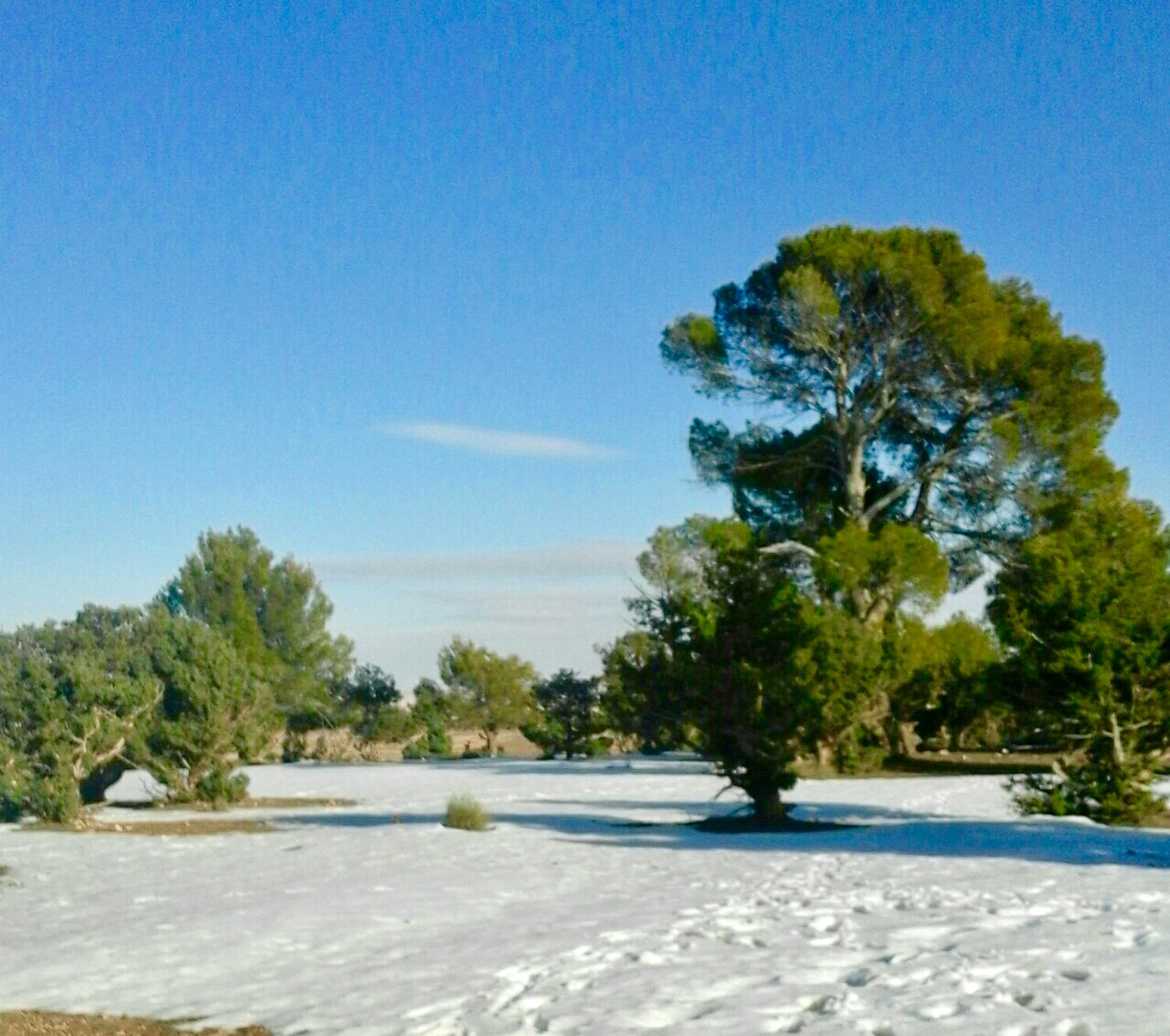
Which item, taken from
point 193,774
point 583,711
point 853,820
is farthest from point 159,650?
point 583,711

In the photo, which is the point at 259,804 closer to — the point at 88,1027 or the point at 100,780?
the point at 100,780

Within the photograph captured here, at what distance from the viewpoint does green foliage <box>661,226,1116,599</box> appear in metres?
34.4

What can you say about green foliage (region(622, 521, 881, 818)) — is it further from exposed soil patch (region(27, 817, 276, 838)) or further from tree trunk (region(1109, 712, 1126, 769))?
exposed soil patch (region(27, 817, 276, 838))

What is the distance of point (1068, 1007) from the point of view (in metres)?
7.16

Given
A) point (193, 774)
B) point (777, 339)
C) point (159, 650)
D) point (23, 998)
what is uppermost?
point (777, 339)

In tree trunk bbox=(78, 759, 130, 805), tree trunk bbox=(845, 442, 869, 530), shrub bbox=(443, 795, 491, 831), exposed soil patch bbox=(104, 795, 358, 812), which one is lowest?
shrub bbox=(443, 795, 491, 831)

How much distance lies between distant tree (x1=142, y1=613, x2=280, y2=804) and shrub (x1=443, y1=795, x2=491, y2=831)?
700cm

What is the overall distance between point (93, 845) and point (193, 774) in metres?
6.87

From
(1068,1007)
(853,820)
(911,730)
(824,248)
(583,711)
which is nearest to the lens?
(1068,1007)

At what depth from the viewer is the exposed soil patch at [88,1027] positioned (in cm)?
809

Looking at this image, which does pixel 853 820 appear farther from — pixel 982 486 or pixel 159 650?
pixel 982 486

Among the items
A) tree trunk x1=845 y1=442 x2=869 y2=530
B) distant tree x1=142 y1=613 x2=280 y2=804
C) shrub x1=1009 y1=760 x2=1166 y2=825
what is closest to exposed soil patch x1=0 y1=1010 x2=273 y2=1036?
shrub x1=1009 y1=760 x2=1166 y2=825

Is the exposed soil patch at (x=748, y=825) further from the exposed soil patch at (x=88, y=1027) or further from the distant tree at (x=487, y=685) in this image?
the distant tree at (x=487, y=685)

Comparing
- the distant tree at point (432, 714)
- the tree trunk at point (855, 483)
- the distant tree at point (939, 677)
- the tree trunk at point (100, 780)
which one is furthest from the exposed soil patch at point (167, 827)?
the distant tree at point (432, 714)
